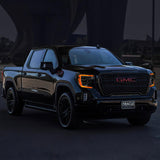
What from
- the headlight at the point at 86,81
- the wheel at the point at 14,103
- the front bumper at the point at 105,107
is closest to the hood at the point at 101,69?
the headlight at the point at 86,81

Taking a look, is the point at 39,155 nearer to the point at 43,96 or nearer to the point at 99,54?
the point at 43,96

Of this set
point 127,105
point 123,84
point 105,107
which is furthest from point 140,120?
point 105,107

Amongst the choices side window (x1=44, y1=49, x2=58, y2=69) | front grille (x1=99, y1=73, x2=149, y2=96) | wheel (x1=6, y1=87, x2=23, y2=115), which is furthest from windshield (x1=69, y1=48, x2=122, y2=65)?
wheel (x1=6, y1=87, x2=23, y2=115)

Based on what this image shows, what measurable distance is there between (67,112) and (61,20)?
11735cm

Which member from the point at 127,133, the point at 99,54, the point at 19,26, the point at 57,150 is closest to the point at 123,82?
the point at 127,133

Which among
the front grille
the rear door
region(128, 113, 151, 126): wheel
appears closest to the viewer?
the front grille

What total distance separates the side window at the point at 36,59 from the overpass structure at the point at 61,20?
7531 centimetres

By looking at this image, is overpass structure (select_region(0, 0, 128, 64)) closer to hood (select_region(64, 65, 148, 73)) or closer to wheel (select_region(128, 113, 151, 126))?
wheel (select_region(128, 113, 151, 126))

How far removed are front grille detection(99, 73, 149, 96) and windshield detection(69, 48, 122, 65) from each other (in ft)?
4.32

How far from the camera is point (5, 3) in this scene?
12194 cm

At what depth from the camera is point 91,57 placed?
1162cm

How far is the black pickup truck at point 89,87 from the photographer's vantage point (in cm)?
1002

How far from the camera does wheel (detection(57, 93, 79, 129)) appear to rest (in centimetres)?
1013

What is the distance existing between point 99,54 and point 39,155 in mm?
4776
